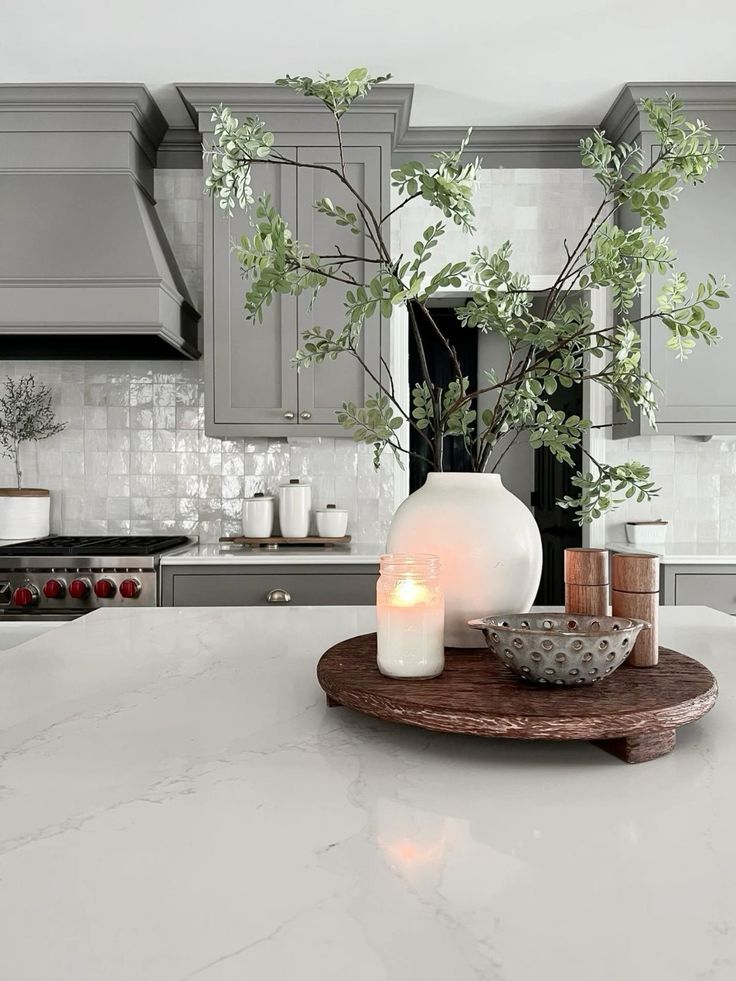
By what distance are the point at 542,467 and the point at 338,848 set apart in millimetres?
4239

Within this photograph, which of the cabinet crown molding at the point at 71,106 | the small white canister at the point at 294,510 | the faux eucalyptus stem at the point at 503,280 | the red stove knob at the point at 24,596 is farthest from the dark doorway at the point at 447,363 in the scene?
the faux eucalyptus stem at the point at 503,280

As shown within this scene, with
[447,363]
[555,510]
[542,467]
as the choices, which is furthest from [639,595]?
[447,363]

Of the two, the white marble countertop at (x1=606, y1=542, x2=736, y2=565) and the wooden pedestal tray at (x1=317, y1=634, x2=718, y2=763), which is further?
the white marble countertop at (x1=606, y1=542, x2=736, y2=565)

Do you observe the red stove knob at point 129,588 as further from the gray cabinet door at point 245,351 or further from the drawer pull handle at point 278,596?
the gray cabinet door at point 245,351

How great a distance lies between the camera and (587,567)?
3.21 ft

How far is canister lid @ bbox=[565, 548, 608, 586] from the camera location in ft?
3.20

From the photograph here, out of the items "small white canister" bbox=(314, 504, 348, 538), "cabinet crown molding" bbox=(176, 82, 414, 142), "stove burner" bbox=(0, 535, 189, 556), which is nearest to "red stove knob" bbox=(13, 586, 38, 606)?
"stove burner" bbox=(0, 535, 189, 556)

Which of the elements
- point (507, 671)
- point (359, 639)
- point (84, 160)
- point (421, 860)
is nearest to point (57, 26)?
point (84, 160)

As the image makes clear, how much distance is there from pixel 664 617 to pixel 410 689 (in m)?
0.84

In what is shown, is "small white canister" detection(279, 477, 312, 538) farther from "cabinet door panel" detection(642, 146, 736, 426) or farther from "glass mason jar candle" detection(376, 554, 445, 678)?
"glass mason jar candle" detection(376, 554, 445, 678)

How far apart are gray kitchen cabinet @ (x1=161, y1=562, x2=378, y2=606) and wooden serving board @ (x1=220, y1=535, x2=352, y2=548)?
0.28 meters

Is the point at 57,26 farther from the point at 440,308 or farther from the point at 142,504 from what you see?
the point at 440,308

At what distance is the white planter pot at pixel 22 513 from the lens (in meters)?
3.20

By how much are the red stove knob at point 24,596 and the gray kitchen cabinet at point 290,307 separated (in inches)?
35.3
